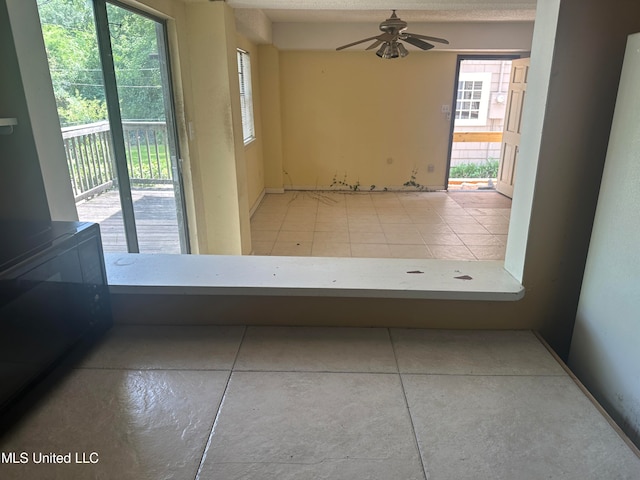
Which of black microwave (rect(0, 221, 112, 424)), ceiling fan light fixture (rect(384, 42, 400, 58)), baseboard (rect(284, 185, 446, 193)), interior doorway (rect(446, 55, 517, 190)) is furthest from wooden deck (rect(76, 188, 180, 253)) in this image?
interior doorway (rect(446, 55, 517, 190))

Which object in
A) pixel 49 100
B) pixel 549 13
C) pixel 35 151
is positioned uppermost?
pixel 549 13

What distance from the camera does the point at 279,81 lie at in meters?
5.94

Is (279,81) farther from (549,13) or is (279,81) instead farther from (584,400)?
(584,400)

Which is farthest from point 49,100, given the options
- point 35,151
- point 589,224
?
point 589,224

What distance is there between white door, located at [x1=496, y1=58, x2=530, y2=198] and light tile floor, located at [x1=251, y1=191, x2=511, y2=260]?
0.91 ft

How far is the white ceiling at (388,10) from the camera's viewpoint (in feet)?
9.79

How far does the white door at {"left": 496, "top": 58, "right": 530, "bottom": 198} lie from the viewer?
564cm

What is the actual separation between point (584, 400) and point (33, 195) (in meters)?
1.56

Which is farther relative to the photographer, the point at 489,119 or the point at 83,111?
the point at 489,119

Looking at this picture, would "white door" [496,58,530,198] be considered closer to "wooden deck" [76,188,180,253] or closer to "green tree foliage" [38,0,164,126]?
"wooden deck" [76,188,180,253]

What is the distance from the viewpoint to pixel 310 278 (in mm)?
1256

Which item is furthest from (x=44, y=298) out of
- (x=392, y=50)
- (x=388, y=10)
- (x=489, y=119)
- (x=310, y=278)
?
(x=489, y=119)

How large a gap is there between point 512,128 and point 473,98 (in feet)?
9.36

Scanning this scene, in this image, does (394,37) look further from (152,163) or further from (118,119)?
(118,119)
